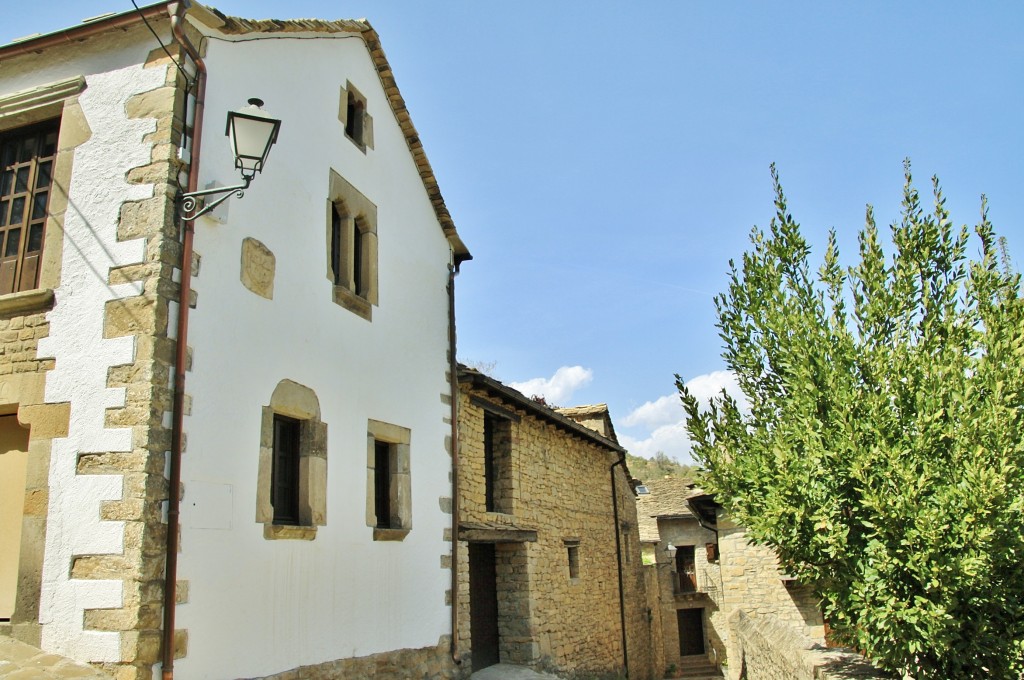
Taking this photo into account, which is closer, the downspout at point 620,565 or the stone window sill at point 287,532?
the stone window sill at point 287,532

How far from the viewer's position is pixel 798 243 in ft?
26.5

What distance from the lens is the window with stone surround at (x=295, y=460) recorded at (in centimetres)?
656

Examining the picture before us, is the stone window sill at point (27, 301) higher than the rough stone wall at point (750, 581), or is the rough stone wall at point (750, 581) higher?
the stone window sill at point (27, 301)

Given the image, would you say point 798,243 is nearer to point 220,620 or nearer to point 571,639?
point 220,620

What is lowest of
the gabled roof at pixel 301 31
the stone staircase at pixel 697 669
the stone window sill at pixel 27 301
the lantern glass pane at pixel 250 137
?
→ the stone staircase at pixel 697 669

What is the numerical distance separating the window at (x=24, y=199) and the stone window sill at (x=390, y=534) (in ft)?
12.7

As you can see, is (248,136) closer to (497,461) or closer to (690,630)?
(497,461)

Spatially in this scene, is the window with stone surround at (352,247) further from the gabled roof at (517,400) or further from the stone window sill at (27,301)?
the stone window sill at (27,301)

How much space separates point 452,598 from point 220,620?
3853 mm

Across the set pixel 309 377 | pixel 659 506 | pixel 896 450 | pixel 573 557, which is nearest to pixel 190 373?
pixel 309 377

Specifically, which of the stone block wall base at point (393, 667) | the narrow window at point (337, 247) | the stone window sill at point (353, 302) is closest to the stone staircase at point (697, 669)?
the stone block wall base at point (393, 667)

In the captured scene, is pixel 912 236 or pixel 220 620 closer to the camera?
pixel 220 620

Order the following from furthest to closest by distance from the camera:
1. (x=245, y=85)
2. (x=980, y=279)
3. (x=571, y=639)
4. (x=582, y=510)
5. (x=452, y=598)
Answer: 1. (x=582, y=510)
2. (x=571, y=639)
3. (x=452, y=598)
4. (x=980, y=279)
5. (x=245, y=85)

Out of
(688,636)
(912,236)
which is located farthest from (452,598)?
(688,636)
